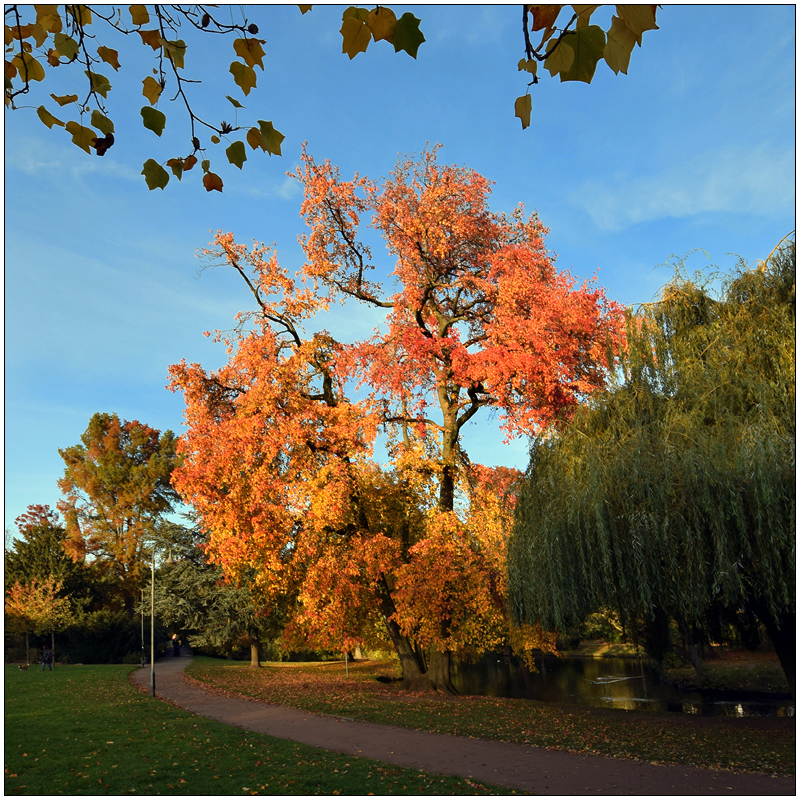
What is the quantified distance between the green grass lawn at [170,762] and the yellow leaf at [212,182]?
7.32 m

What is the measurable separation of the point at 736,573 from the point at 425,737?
6.51m

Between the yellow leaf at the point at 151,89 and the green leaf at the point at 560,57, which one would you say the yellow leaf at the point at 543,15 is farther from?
the yellow leaf at the point at 151,89

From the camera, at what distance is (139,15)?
12.7 feet

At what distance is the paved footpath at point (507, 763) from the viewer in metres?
7.79

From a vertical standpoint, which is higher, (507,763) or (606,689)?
(507,763)

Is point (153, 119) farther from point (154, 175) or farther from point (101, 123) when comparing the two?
point (101, 123)

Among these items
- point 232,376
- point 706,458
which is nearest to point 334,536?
point 232,376

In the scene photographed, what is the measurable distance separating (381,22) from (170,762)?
33.8ft

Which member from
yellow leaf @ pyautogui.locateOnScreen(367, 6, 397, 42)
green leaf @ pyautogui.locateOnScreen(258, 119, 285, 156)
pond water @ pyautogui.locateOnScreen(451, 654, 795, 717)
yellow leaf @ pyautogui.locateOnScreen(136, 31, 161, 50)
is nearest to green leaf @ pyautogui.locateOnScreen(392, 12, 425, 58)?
yellow leaf @ pyautogui.locateOnScreen(367, 6, 397, 42)

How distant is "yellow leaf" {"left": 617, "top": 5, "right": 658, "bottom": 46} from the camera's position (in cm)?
261

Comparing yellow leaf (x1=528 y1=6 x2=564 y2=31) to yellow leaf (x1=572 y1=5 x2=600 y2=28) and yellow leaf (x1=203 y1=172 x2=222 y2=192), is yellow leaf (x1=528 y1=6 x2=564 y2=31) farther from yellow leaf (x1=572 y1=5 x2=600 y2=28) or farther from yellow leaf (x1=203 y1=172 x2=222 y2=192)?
yellow leaf (x1=203 y1=172 x2=222 y2=192)

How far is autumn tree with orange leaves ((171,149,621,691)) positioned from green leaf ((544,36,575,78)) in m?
13.2

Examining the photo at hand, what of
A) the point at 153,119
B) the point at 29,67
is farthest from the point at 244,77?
the point at 29,67

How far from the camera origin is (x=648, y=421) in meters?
10.7
